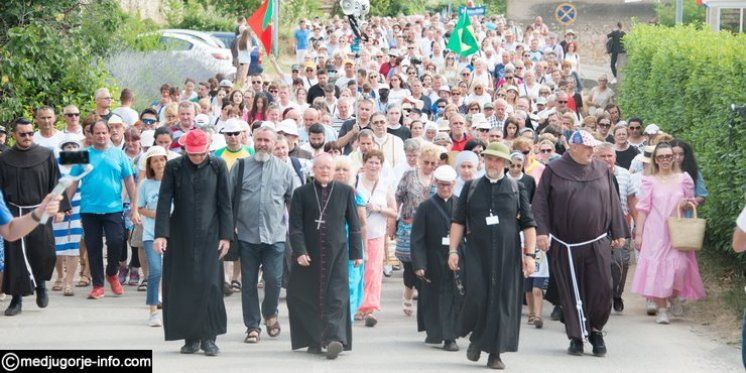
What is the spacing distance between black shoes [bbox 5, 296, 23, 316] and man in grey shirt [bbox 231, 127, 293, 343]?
2.72 metres

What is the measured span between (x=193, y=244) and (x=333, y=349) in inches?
56.3

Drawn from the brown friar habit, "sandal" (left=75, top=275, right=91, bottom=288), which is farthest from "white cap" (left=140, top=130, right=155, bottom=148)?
the brown friar habit

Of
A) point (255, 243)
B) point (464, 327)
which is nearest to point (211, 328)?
point (255, 243)

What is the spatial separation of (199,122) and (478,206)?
660 cm

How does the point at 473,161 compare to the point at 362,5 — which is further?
the point at 362,5

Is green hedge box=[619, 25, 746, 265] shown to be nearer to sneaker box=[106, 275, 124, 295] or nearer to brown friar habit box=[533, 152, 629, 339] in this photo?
brown friar habit box=[533, 152, 629, 339]

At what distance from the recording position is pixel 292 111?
1880 cm

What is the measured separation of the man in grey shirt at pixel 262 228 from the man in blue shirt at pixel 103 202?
8.38 feet

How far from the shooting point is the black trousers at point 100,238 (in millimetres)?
15586

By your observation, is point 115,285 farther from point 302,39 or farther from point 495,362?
point 302,39

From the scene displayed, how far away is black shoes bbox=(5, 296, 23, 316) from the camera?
47.7 feet

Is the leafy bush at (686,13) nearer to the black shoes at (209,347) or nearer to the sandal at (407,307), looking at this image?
the sandal at (407,307)

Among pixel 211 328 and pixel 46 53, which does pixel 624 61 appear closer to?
→ pixel 46 53

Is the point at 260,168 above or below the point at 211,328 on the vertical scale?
above
